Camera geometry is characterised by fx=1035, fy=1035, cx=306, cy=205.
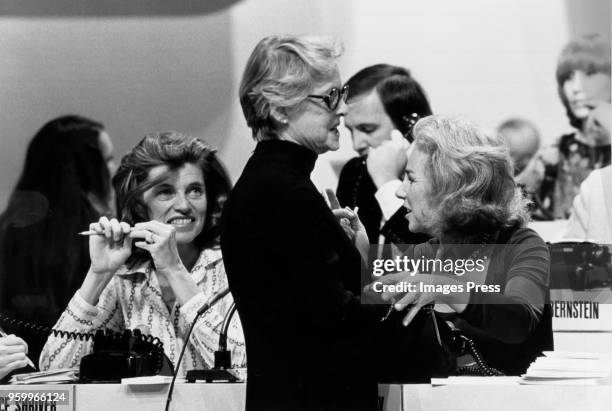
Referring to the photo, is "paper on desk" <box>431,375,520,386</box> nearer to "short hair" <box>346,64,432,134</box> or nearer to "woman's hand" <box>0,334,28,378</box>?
"short hair" <box>346,64,432,134</box>

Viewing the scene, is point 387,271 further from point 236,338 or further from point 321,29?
point 321,29

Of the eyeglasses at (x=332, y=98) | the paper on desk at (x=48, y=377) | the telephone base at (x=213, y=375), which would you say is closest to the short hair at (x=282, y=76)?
the eyeglasses at (x=332, y=98)

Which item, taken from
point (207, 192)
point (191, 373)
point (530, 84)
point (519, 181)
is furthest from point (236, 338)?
point (530, 84)

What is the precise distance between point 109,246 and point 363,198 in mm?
797

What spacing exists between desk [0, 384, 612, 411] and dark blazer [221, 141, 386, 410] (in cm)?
18

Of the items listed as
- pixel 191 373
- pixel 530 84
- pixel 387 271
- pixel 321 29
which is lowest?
pixel 191 373

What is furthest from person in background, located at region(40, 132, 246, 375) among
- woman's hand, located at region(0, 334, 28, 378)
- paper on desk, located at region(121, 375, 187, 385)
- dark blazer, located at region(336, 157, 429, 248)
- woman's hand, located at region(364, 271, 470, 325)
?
woman's hand, located at region(364, 271, 470, 325)

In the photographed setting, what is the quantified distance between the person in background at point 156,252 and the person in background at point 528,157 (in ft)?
2.86

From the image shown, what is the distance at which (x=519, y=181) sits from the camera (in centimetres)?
307

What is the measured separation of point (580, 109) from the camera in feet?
10.3

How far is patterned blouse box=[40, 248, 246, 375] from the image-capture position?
3033 millimetres

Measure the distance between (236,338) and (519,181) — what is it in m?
0.95

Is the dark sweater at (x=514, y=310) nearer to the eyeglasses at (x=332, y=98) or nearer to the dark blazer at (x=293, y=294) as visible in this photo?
the dark blazer at (x=293, y=294)

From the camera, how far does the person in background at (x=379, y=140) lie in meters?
3.12
